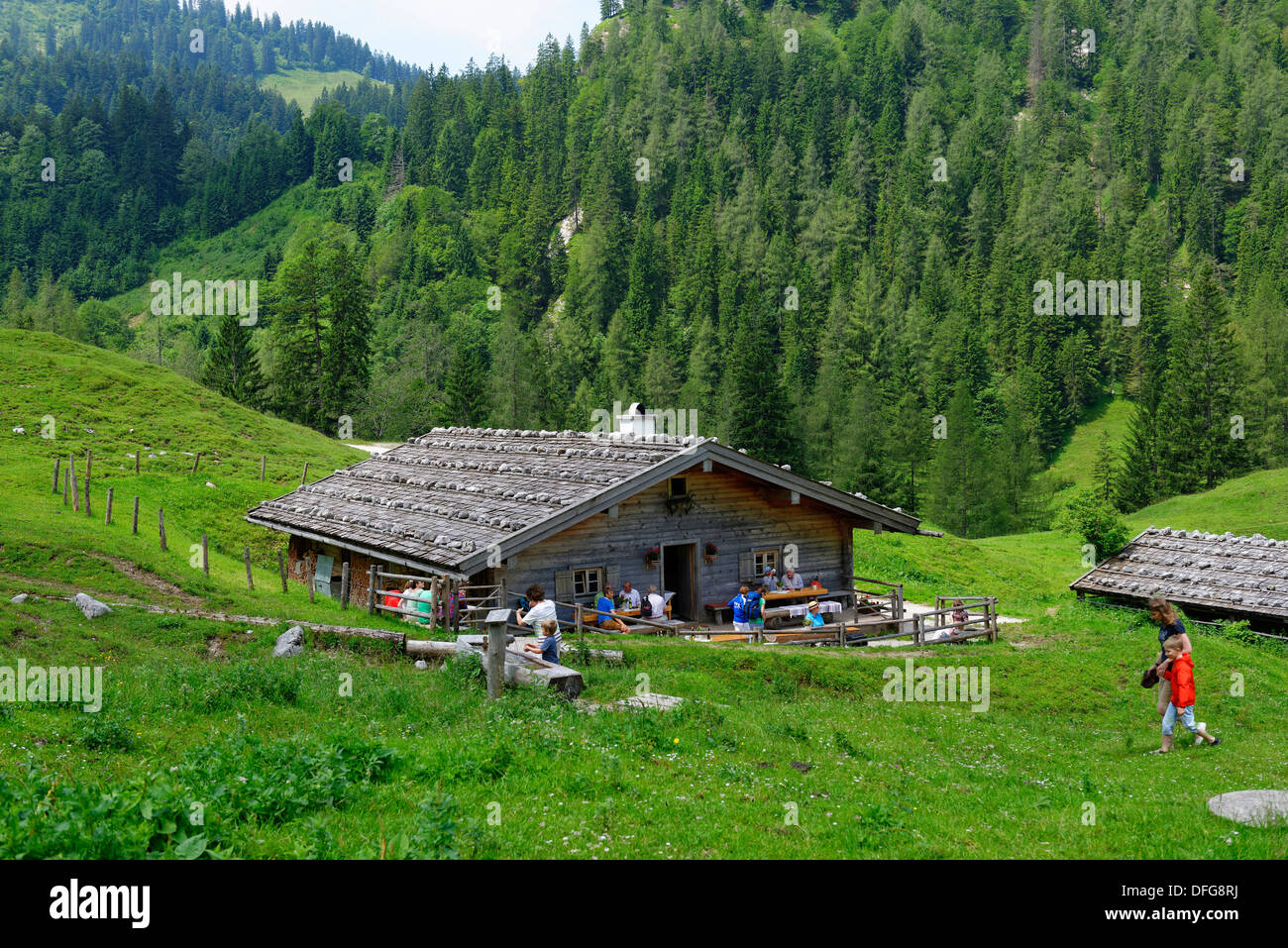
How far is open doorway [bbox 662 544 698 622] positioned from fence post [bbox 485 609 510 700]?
12.2 m

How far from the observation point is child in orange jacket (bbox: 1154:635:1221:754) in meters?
14.1

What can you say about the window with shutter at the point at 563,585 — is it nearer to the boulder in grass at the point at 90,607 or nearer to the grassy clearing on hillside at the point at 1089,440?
the boulder in grass at the point at 90,607

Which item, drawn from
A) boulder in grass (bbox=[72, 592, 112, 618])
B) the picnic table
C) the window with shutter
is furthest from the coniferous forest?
boulder in grass (bbox=[72, 592, 112, 618])

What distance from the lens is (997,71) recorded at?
192m

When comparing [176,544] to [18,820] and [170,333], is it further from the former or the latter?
[170,333]

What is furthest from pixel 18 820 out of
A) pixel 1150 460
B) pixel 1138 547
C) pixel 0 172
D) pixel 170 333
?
pixel 0 172

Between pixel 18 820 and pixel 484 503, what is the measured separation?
60.8 feet

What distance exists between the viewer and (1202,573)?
104ft

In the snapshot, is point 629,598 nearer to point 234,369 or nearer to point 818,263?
point 234,369

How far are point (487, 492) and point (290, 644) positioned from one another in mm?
8925

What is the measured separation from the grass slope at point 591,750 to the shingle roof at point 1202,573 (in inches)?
83.7
